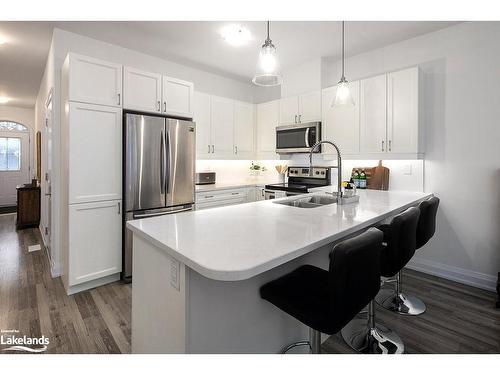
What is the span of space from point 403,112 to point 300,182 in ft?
5.63

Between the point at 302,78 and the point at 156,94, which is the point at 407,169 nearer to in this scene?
the point at 302,78

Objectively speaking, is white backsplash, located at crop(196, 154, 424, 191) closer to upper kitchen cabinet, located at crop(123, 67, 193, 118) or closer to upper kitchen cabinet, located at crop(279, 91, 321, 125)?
upper kitchen cabinet, located at crop(279, 91, 321, 125)

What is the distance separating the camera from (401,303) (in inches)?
96.4

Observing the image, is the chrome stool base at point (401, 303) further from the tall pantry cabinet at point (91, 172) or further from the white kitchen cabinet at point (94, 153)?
the white kitchen cabinet at point (94, 153)

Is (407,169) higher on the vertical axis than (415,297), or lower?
higher

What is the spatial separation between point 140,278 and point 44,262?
283 centimetres

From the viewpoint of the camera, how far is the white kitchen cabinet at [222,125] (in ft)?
14.0

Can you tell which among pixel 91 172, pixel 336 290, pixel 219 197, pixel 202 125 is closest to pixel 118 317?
pixel 91 172

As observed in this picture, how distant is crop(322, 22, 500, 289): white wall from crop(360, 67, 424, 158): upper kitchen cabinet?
0.96 ft

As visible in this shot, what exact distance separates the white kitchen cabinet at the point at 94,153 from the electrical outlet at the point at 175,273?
1.89 meters

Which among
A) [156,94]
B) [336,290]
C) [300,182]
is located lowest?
[336,290]

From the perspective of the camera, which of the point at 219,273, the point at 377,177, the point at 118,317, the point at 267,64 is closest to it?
the point at 219,273

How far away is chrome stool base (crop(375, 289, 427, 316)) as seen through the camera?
2.35 meters

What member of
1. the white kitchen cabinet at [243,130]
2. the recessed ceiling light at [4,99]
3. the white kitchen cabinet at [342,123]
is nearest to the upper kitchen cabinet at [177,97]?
the white kitchen cabinet at [243,130]
